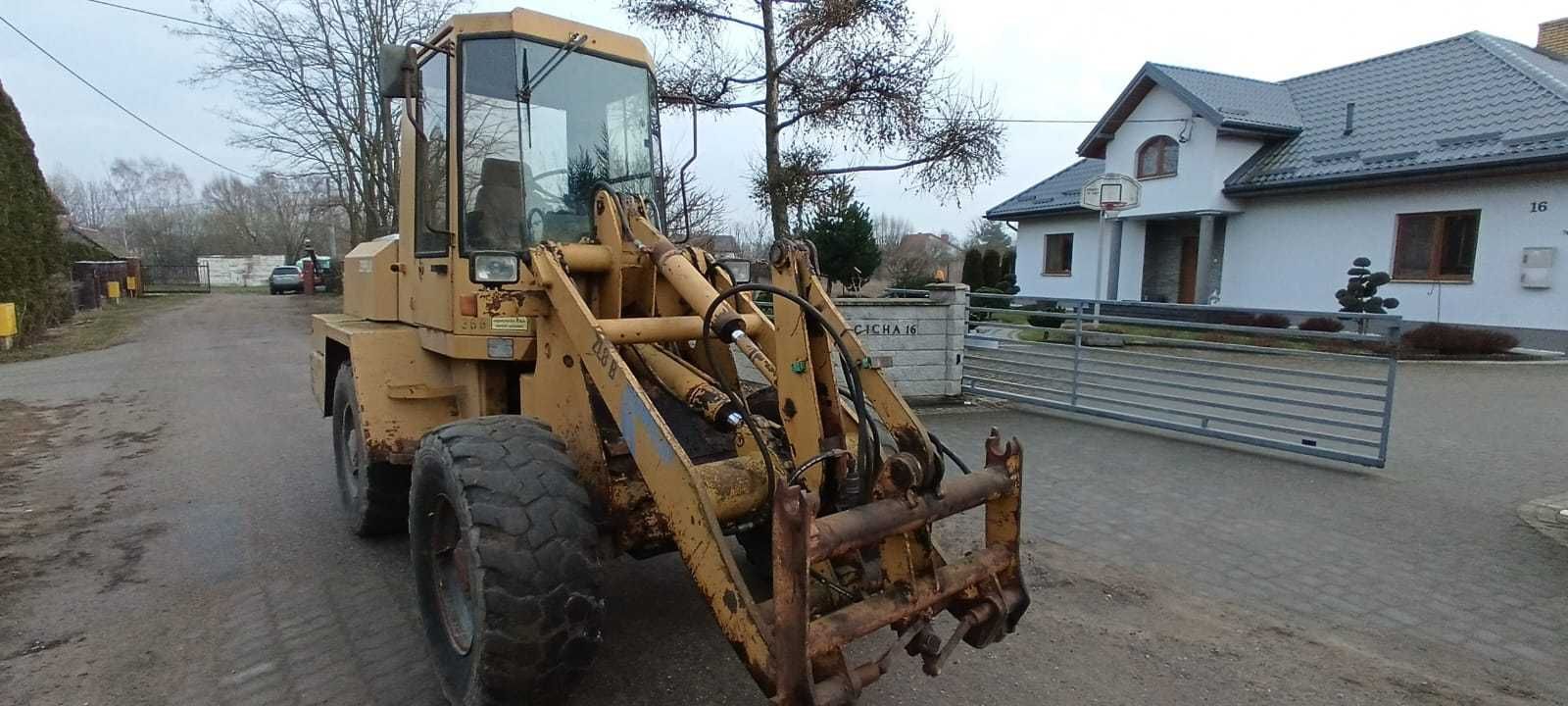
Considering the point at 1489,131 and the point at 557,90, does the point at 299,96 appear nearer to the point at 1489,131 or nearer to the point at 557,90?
the point at 557,90

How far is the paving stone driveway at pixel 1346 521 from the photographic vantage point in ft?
14.0

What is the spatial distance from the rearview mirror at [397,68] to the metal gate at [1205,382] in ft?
18.6

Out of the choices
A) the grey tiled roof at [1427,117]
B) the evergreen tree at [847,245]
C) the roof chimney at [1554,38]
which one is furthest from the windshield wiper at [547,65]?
the roof chimney at [1554,38]

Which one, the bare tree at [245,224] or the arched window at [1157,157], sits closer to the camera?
the arched window at [1157,157]

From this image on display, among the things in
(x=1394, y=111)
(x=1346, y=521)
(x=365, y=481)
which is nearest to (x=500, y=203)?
(x=365, y=481)

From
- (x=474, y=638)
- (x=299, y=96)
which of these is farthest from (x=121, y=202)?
(x=474, y=638)

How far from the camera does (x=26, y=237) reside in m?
17.7

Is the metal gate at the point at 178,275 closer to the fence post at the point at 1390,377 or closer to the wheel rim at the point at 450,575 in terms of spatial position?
the wheel rim at the point at 450,575

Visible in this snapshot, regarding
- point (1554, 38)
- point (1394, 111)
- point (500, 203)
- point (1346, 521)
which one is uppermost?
point (1554, 38)

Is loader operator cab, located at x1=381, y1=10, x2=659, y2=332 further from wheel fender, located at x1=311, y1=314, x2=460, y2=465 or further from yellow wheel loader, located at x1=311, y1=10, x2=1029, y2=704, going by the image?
wheel fender, located at x1=311, y1=314, x2=460, y2=465

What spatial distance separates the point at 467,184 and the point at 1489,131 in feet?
60.0

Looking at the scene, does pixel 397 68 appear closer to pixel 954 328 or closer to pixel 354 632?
pixel 354 632

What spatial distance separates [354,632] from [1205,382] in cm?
944

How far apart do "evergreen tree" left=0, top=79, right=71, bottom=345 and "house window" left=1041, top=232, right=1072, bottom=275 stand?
23939 millimetres
